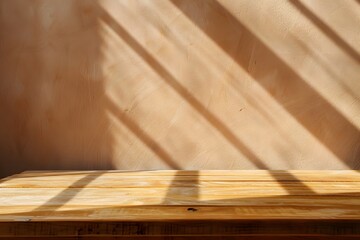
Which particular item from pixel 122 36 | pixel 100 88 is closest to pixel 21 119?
pixel 100 88

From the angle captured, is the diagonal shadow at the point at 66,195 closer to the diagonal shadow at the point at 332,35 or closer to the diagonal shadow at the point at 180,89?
the diagonal shadow at the point at 180,89

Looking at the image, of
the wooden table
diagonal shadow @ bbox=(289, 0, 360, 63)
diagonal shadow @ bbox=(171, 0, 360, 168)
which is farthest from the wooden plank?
diagonal shadow @ bbox=(289, 0, 360, 63)

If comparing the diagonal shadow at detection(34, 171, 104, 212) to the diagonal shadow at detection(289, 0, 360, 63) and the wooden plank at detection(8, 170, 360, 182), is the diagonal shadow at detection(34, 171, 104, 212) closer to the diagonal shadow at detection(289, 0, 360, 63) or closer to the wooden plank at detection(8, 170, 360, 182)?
the wooden plank at detection(8, 170, 360, 182)

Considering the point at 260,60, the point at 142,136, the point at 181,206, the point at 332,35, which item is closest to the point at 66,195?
the point at 181,206

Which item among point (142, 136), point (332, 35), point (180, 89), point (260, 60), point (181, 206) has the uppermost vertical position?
point (332, 35)

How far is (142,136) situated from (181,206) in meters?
0.90

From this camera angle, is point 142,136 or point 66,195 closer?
point 66,195

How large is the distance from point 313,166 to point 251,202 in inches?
36.1

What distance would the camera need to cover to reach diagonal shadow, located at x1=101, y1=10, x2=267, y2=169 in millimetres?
2182

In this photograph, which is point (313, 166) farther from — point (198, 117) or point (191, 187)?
point (191, 187)

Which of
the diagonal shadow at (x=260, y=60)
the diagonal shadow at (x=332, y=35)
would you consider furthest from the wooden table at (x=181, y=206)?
the diagonal shadow at (x=332, y=35)

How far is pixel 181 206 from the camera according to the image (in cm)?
134

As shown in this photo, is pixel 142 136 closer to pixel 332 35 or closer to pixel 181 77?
pixel 181 77

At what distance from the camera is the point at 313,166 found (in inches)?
86.8
